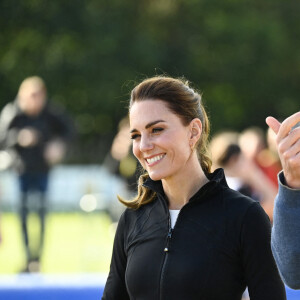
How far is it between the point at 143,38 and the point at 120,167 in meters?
23.9

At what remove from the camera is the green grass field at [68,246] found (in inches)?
427

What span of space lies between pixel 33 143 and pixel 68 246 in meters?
4.35

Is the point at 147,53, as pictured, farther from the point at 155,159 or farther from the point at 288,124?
the point at 288,124

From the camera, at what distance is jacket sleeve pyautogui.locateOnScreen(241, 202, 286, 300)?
3.13 meters

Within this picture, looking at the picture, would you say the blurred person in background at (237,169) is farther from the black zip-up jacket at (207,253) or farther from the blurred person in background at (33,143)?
the black zip-up jacket at (207,253)

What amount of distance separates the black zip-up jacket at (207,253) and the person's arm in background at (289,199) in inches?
23.8

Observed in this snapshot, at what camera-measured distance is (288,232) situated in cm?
250

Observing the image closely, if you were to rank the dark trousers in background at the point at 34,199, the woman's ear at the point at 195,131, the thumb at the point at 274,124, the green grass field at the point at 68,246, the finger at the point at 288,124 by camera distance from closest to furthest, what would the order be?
the finger at the point at 288,124
the thumb at the point at 274,124
the woman's ear at the point at 195,131
the dark trousers in background at the point at 34,199
the green grass field at the point at 68,246

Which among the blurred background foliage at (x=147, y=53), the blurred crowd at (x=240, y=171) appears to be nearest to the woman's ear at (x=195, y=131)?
the blurred crowd at (x=240, y=171)

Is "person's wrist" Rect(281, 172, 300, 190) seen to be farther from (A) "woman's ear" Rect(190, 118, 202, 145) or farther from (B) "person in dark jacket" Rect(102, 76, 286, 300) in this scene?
(A) "woman's ear" Rect(190, 118, 202, 145)

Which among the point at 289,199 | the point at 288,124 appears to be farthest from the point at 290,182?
the point at 288,124

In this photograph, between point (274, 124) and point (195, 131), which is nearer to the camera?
point (274, 124)

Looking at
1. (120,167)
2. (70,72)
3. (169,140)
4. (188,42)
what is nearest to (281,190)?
(169,140)

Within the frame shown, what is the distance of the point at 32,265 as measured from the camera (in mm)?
9750
